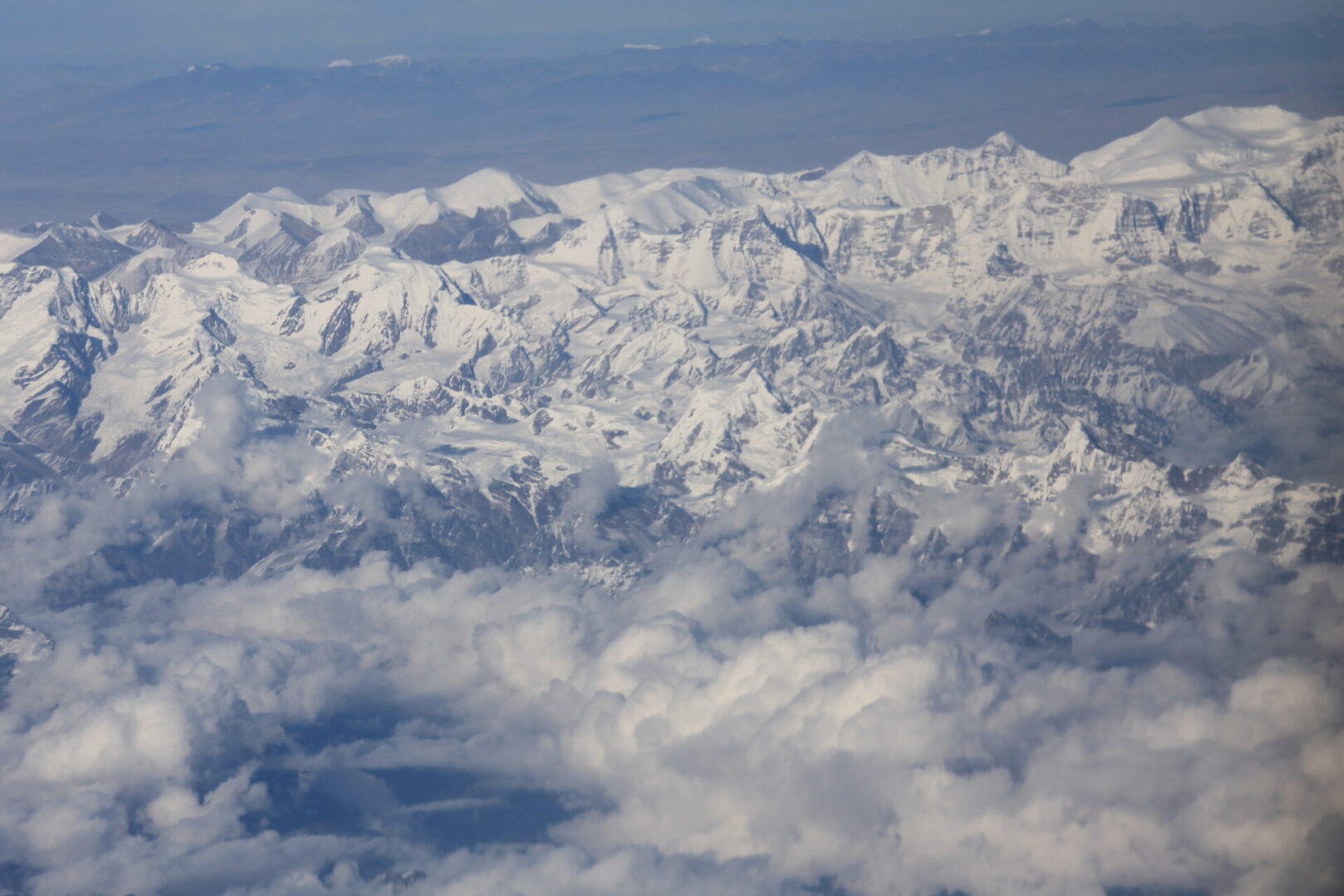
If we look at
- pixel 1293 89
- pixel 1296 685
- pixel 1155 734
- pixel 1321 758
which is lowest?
pixel 1155 734

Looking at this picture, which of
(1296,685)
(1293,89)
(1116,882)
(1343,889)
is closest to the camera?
(1343,889)

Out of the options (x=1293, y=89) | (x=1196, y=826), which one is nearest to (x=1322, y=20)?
(x=1293, y=89)

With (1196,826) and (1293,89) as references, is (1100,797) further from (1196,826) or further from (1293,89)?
(1293,89)

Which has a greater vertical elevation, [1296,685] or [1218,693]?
[1296,685]

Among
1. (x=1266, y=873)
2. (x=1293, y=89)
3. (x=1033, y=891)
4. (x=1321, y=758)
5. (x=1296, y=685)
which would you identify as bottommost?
(x=1033, y=891)

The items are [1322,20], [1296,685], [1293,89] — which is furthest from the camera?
[1293,89]

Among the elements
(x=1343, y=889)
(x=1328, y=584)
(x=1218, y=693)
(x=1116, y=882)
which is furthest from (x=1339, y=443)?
(x=1343, y=889)

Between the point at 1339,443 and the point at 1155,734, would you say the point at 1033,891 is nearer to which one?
the point at 1155,734

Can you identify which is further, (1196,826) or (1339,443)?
(1339,443)

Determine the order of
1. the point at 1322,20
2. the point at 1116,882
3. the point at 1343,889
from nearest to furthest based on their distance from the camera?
1. the point at 1343,889
2. the point at 1322,20
3. the point at 1116,882
